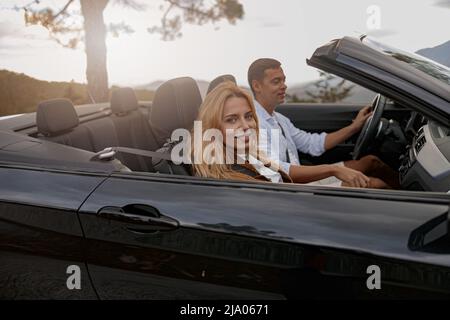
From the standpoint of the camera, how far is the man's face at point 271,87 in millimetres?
3195

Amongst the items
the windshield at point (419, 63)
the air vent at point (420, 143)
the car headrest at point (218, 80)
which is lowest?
the air vent at point (420, 143)

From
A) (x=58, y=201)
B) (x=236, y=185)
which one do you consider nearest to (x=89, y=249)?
(x=58, y=201)

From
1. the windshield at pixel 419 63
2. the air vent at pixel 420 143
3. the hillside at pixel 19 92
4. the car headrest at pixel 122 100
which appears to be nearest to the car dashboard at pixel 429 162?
the air vent at pixel 420 143

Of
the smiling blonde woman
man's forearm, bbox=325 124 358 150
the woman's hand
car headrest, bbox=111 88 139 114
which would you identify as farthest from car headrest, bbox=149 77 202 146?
man's forearm, bbox=325 124 358 150

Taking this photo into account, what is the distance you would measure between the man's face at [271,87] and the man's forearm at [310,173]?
0.63 m

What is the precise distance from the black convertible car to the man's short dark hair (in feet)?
3.71

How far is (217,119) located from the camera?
227 centimetres

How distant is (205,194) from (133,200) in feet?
0.80

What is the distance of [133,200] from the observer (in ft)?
6.00

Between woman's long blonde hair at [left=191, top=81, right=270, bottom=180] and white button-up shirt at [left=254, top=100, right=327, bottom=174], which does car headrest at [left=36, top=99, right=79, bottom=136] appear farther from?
white button-up shirt at [left=254, top=100, right=327, bottom=174]

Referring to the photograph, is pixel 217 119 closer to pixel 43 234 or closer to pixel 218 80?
pixel 43 234

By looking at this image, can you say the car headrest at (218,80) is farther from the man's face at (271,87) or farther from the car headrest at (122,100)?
the car headrest at (122,100)
